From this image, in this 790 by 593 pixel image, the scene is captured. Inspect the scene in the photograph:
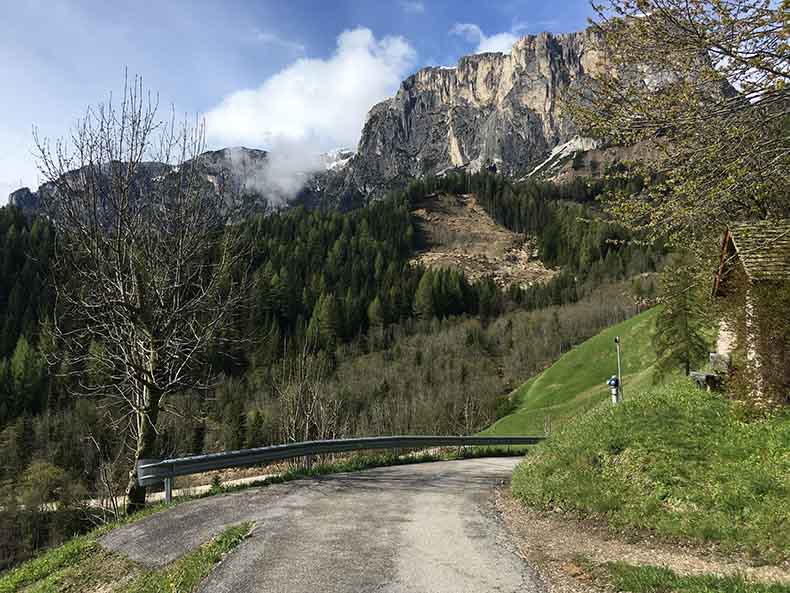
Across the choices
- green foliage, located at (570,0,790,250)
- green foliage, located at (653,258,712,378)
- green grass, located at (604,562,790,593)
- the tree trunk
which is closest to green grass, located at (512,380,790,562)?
green grass, located at (604,562,790,593)

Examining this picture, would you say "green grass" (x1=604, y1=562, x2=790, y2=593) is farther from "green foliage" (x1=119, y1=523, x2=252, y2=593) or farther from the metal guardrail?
the metal guardrail

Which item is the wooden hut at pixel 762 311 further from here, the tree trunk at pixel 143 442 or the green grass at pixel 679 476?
the tree trunk at pixel 143 442

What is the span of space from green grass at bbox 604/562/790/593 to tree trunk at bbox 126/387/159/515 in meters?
10.6

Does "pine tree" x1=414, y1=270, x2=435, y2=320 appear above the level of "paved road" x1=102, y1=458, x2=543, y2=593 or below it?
above

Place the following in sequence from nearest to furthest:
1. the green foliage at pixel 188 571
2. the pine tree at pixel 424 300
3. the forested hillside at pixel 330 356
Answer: the green foliage at pixel 188 571
the forested hillside at pixel 330 356
the pine tree at pixel 424 300

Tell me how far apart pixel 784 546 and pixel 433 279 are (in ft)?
564

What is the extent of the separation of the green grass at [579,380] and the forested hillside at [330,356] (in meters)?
5.01

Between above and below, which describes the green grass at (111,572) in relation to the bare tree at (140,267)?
below

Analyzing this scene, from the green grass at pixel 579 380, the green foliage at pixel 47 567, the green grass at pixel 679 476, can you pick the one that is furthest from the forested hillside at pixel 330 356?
the green grass at pixel 579 380

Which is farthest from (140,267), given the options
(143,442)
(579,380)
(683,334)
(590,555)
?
(579,380)

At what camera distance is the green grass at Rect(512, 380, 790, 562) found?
7.63 metres

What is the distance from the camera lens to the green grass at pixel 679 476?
25.0 ft


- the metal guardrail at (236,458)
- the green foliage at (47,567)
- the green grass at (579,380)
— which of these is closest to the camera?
the green foliage at (47,567)

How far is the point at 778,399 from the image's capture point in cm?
1141
